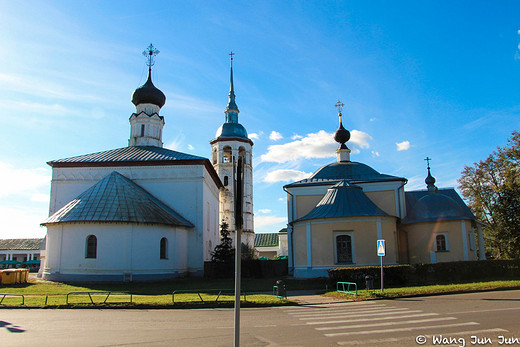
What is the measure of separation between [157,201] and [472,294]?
22.8 m

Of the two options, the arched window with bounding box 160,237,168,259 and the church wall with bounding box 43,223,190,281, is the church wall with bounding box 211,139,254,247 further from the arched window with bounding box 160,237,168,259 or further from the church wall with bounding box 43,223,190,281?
the church wall with bounding box 43,223,190,281

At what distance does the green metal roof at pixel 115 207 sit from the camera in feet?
87.0

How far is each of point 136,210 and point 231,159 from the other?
100 feet

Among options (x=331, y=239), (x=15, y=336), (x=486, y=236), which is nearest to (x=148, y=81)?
(x=331, y=239)

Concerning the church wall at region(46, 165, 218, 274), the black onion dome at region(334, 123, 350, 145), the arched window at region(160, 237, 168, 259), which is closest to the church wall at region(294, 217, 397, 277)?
the church wall at region(46, 165, 218, 274)

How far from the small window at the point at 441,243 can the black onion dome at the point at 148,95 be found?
2702 centimetres

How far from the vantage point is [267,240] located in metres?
80.6

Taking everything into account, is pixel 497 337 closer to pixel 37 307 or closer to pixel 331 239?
pixel 37 307

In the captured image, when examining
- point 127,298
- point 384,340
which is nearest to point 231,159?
point 127,298

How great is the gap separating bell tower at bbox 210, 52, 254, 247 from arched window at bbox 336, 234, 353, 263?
28.5 metres

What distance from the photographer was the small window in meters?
29.6

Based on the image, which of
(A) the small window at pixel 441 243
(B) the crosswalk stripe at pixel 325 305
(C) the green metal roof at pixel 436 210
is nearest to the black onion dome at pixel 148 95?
(C) the green metal roof at pixel 436 210

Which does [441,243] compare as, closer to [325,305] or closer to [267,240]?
[325,305]

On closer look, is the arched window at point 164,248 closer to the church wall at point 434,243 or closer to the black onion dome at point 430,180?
the church wall at point 434,243
